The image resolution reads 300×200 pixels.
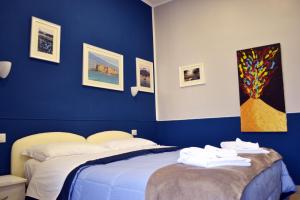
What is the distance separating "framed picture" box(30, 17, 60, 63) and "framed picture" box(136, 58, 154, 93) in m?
1.53

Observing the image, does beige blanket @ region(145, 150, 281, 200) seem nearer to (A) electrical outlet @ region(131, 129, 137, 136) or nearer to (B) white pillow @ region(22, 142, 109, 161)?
(B) white pillow @ region(22, 142, 109, 161)

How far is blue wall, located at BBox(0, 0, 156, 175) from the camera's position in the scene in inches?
99.3

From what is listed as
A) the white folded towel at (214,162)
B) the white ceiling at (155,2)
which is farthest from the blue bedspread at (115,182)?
the white ceiling at (155,2)

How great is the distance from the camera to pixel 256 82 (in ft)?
11.7

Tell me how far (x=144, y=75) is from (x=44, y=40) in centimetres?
188

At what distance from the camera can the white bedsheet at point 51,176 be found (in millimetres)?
1899

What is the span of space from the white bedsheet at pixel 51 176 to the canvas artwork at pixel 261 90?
8.03 ft

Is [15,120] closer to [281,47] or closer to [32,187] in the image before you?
[32,187]

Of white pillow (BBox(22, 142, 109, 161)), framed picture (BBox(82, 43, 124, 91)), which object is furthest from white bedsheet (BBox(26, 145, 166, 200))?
framed picture (BBox(82, 43, 124, 91))

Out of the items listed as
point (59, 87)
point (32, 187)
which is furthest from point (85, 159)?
point (59, 87)

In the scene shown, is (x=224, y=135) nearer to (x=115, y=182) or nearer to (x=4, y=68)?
(x=115, y=182)

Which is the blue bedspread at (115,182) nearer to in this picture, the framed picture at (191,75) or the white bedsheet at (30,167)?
the white bedsheet at (30,167)

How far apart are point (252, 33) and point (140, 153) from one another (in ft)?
8.19


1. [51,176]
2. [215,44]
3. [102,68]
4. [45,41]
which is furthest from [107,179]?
[215,44]
